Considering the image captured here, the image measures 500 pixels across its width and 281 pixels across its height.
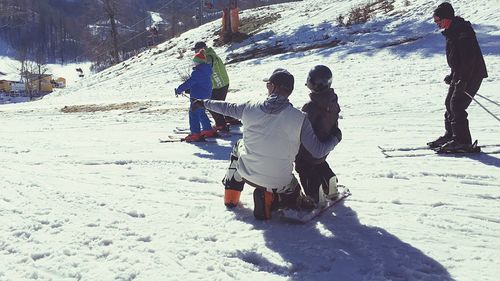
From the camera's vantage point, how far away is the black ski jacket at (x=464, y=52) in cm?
632

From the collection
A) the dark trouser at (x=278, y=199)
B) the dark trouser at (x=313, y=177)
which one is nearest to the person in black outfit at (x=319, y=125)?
the dark trouser at (x=313, y=177)

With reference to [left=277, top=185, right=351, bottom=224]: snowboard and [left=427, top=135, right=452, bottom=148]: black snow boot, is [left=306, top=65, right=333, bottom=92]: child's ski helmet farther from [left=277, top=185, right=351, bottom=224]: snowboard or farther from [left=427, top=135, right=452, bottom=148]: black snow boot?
[left=427, top=135, right=452, bottom=148]: black snow boot

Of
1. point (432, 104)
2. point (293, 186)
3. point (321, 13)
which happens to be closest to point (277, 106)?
point (293, 186)

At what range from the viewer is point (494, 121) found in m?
8.43

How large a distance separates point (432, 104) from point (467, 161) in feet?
12.9

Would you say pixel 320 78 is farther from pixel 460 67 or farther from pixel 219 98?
pixel 219 98

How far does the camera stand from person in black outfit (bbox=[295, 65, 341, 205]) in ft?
14.7

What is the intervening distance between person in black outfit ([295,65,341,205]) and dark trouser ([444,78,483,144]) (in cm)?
280

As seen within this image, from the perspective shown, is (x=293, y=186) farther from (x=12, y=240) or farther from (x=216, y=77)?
(x=216, y=77)

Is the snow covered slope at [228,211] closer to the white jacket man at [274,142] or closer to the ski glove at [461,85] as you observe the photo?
the white jacket man at [274,142]

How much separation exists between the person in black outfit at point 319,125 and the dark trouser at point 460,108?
2797mm

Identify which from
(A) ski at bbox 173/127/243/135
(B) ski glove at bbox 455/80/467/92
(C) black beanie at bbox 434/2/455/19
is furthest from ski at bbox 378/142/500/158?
(A) ski at bbox 173/127/243/135

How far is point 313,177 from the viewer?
4719mm

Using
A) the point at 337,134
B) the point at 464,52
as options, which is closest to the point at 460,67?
the point at 464,52
